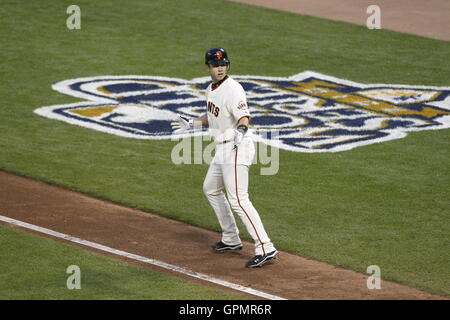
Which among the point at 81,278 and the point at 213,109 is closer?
the point at 81,278

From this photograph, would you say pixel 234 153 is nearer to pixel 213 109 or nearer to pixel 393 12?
pixel 213 109

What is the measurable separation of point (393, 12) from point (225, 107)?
1307cm

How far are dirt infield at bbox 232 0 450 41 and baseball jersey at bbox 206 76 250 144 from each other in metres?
11.6

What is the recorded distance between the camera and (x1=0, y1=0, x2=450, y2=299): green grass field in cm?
970

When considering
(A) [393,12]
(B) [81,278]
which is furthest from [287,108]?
(B) [81,278]

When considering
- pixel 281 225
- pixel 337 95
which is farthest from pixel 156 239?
pixel 337 95

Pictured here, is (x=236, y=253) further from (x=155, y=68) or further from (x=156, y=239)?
(x=155, y=68)

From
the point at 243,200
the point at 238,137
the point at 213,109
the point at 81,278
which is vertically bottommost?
the point at 81,278

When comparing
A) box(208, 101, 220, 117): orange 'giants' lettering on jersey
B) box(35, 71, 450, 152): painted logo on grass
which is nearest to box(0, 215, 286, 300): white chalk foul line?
box(208, 101, 220, 117): orange 'giants' lettering on jersey

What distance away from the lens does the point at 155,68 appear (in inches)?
677

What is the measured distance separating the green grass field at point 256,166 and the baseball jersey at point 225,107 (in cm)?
143

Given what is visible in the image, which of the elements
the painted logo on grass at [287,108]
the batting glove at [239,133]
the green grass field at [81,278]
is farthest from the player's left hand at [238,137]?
the painted logo on grass at [287,108]

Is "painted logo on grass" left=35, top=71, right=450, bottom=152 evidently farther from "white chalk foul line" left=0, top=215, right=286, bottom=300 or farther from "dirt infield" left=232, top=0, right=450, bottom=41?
"white chalk foul line" left=0, top=215, right=286, bottom=300

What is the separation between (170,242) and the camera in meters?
9.59
